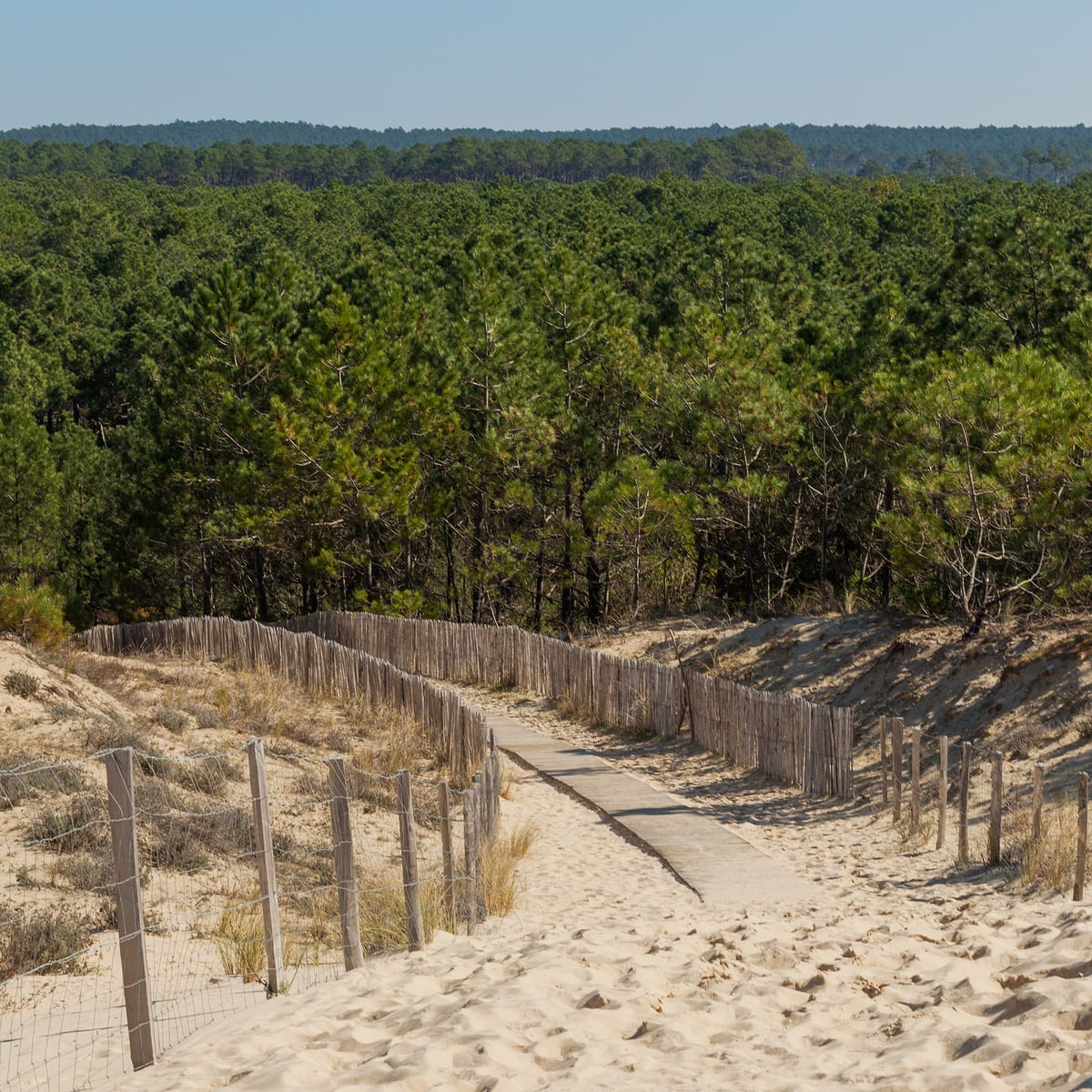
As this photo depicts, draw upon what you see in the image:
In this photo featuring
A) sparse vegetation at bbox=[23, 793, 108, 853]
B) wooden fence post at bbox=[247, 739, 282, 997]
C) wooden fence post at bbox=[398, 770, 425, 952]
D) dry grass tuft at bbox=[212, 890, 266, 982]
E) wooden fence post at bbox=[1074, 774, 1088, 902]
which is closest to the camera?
wooden fence post at bbox=[247, 739, 282, 997]

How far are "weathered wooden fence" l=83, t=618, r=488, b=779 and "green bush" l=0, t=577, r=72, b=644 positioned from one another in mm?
2137

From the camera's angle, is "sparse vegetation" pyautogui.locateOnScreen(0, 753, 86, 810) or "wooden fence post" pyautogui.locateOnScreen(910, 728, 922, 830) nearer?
"sparse vegetation" pyautogui.locateOnScreen(0, 753, 86, 810)

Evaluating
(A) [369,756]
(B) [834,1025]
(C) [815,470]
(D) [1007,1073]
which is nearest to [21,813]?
(A) [369,756]

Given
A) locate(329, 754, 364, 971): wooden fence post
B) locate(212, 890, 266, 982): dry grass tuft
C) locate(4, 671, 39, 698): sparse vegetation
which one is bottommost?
locate(4, 671, 39, 698): sparse vegetation

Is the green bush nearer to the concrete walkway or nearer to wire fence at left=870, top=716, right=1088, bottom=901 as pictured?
the concrete walkway

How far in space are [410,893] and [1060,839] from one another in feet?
17.7

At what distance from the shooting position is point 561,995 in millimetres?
7105

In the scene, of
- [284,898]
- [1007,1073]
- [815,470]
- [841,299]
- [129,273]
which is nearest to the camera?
[1007,1073]

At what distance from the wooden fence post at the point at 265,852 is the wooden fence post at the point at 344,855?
43 cm

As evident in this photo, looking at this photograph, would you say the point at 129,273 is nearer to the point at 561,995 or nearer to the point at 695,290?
the point at 695,290

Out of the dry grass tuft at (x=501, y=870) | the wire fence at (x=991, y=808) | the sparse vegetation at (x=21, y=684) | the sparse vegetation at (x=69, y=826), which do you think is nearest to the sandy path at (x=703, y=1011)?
the dry grass tuft at (x=501, y=870)

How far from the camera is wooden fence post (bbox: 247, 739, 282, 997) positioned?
7.37m

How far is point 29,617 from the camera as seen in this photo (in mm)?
24359

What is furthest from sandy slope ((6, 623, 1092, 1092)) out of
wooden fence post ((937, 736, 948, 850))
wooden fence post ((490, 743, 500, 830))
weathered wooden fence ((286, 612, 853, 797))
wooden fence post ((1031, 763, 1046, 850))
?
weathered wooden fence ((286, 612, 853, 797))
